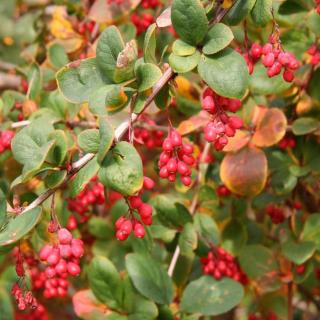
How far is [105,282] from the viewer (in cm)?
140

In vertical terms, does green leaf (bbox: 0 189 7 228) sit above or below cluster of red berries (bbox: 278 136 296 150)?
above

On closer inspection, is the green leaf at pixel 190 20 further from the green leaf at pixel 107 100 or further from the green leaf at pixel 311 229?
the green leaf at pixel 311 229

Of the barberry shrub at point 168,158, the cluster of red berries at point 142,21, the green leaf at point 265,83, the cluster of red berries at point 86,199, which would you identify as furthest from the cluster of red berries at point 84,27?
the green leaf at point 265,83

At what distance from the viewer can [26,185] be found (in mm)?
1505

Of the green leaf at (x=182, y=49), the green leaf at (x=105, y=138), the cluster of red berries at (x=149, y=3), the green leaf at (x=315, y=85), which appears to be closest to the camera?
the green leaf at (x=105, y=138)

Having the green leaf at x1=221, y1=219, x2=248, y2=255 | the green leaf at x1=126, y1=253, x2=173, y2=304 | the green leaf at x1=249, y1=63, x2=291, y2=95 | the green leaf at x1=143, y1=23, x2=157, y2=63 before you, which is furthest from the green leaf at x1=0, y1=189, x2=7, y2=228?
the green leaf at x1=221, y1=219, x2=248, y2=255

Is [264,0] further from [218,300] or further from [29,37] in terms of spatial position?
[29,37]

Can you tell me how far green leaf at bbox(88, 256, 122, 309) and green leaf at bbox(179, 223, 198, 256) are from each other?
0.17 meters

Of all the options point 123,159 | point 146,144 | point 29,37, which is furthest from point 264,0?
point 29,37

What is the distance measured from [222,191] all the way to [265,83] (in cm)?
36

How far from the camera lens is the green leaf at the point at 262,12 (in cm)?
106

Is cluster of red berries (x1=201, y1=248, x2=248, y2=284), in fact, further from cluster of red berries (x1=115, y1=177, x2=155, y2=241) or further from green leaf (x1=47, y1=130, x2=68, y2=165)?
green leaf (x1=47, y1=130, x2=68, y2=165)

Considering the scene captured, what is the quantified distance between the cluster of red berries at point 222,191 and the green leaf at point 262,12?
2.15 feet

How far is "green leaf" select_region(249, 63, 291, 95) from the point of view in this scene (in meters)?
1.41
